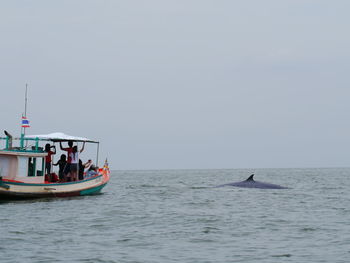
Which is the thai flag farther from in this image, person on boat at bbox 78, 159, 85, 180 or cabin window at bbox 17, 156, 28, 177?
person on boat at bbox 78, 159, 85, 180

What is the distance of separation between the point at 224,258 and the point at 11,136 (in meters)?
18.1

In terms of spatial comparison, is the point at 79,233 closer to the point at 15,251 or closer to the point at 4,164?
the point at 15,251

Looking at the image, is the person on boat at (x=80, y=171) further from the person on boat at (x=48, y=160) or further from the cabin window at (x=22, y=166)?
the cabin window at (x=22, y=166)

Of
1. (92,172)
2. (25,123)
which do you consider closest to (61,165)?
(25,123)

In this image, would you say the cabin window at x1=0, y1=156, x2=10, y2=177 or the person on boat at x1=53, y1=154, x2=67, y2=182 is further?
the person on boat at x1=53, y1=154, x2=67, y2=182

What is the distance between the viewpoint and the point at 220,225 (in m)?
21.5

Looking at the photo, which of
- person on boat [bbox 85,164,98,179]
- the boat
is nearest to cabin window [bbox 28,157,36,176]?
the boat

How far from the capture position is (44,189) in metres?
29.3

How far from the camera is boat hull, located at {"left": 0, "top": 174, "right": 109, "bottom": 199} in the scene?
27.7m

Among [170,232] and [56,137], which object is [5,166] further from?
[170,232]

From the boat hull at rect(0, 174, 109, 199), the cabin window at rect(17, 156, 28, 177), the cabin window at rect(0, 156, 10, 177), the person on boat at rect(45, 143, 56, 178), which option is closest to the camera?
the boat hull at rect(0, 174, 109, 199)

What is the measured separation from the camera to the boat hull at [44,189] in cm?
2772

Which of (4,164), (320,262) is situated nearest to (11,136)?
(4,164)

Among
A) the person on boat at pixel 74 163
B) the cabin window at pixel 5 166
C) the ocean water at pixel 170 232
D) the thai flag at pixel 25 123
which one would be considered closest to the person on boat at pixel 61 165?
the person on boat at pixel 74 163
